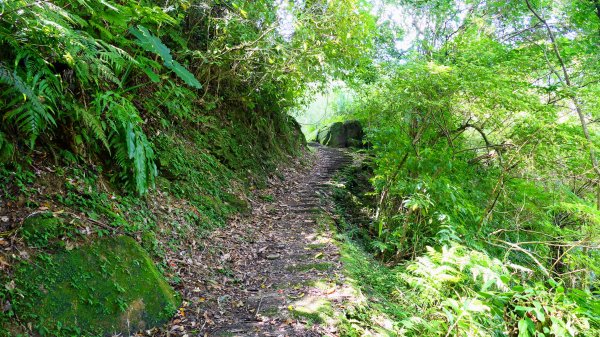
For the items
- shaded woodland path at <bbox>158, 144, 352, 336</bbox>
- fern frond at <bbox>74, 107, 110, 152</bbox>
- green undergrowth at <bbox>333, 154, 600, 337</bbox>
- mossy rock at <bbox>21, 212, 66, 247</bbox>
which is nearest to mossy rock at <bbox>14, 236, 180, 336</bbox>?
mossy rock at <bbox>21, 212, 66, 247</bbox>

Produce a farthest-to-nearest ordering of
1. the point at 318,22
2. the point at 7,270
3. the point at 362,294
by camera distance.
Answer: the point at 318,22 < the point at 362,294 < the point at 7,270

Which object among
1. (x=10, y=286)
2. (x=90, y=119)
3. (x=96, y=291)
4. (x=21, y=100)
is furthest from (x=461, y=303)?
(x=21, y=100)

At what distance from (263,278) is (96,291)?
6.47 feet

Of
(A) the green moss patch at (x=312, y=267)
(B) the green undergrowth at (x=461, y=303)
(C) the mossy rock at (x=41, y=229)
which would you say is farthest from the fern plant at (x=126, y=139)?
(B) the green undergrowth at (x=461, y=303)

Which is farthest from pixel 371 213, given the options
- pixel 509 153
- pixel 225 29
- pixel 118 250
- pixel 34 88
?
pixel 34 88

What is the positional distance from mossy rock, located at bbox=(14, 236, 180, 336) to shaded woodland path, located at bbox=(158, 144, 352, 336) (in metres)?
0.27

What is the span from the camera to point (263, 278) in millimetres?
4453

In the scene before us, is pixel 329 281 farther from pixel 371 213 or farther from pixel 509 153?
pixel 371 213

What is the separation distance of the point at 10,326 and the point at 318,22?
19.8 feet

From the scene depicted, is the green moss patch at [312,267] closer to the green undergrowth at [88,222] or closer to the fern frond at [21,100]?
the green undergrowth at [88,222]

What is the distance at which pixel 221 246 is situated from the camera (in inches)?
196

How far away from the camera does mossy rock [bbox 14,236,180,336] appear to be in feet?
8.46

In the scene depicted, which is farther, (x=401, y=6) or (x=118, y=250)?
(x=401, y=6)

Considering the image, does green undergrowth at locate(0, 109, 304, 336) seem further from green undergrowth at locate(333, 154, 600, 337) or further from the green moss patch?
green undergrowth at locate(333, 154, 600, 337)
